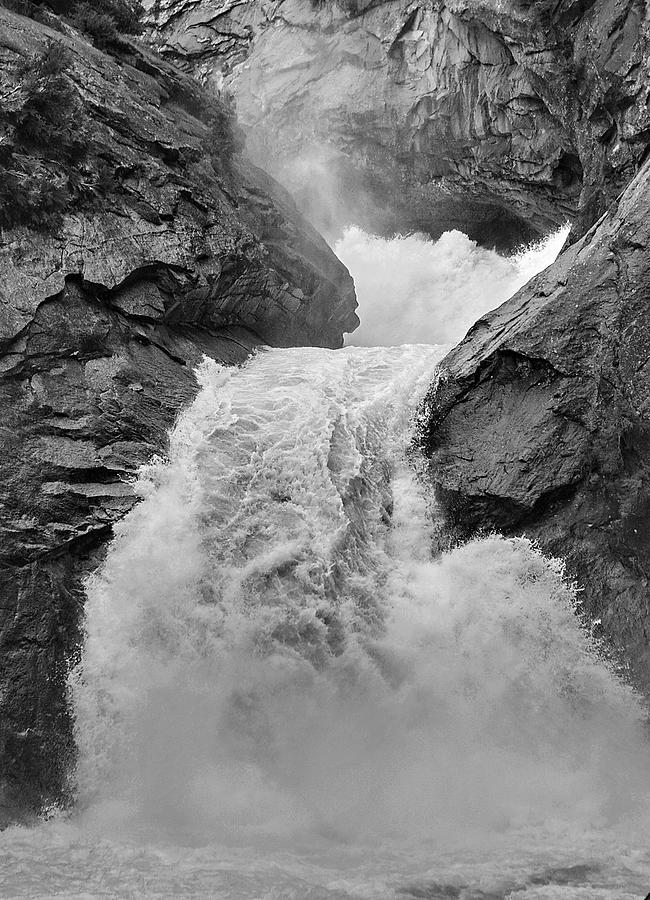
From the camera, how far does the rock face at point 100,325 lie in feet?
29.5

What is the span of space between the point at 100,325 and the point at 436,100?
13.7 m

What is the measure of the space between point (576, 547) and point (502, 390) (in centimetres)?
268

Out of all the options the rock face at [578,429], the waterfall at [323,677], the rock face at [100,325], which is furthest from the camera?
the rock face at [578,429]

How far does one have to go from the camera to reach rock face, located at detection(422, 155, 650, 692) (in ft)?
32.4

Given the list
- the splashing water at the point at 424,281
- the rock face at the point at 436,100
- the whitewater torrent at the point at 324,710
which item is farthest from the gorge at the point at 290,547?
the splashing water at the point at 424,281

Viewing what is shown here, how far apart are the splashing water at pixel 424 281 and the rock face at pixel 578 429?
11.8 m

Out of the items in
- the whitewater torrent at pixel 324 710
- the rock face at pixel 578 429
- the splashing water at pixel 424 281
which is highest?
the splashing water at pixel 424 281

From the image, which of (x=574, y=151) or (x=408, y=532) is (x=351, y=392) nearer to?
(x=408, y=532)

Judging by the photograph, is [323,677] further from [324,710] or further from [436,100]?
[436,100]

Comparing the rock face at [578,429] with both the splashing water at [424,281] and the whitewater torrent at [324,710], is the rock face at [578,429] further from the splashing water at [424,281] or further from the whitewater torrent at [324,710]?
the splashing water at [424,281]

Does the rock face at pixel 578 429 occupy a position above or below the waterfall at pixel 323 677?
above

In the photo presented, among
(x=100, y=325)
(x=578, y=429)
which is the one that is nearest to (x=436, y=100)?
(x=100, y=325)

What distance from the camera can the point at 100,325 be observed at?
455 inches

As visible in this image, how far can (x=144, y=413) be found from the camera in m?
11.2
